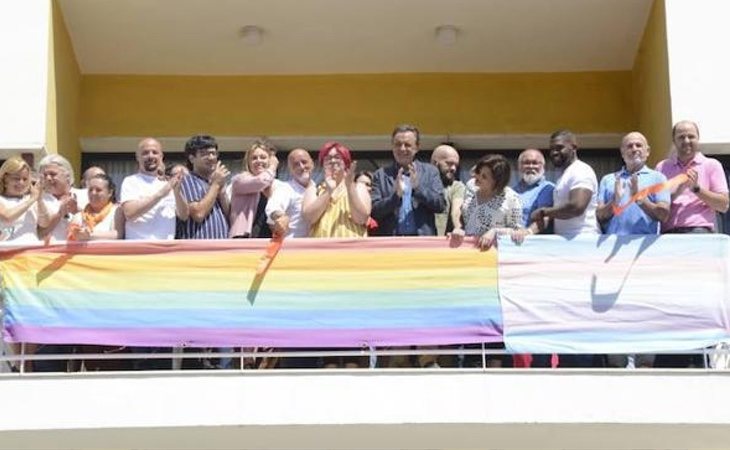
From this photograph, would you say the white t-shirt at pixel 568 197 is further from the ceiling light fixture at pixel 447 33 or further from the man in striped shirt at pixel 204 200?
the ceiling light fixture at pixel 447 33

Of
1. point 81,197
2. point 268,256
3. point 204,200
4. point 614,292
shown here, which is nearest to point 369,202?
point 268,256

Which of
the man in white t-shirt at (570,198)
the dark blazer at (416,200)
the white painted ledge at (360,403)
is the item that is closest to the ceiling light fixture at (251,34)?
the dark blazer at (416,200)

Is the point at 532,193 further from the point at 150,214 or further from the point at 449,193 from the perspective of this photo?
the point at 150,214

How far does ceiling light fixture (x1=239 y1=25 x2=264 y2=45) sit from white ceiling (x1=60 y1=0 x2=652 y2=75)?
56 millimetres

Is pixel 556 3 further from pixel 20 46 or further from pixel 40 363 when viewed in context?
pixel 40 363

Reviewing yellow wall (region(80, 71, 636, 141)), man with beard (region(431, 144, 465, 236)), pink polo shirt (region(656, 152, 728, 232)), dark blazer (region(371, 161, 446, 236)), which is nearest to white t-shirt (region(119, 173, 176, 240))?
dark blazer (region(371, 161, 446, 236))

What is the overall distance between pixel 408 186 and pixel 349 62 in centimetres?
388

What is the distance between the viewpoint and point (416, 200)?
10.7 m

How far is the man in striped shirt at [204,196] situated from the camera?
1070cm

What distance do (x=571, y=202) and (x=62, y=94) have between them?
204 inches

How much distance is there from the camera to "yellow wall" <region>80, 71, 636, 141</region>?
46.9 feet

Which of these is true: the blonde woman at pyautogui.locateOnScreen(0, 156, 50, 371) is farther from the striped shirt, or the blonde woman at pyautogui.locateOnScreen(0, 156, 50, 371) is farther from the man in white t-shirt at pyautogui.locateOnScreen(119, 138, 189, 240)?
the striped shirt

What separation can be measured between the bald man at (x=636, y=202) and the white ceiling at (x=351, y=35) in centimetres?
319

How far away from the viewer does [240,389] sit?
10.2 m
